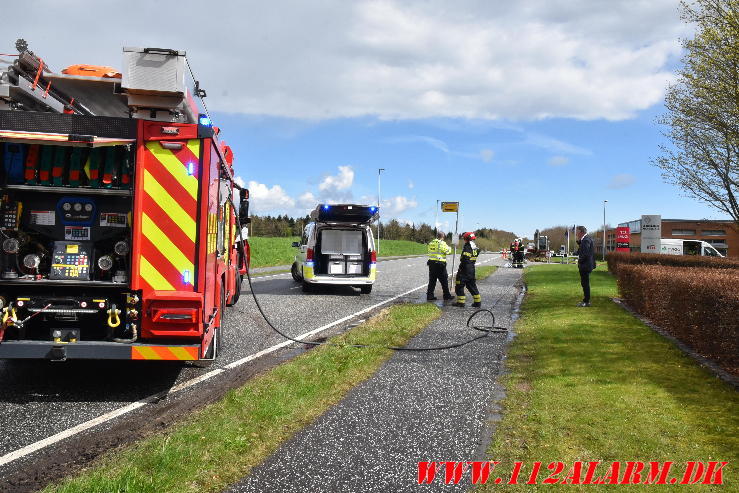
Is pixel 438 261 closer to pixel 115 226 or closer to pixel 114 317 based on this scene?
pixel 115 226

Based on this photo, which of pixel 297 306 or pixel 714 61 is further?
pixel 714 61

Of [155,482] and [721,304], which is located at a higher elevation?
[721,304]

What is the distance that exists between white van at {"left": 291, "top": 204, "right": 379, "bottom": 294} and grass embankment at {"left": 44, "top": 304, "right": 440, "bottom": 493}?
7.33 meters

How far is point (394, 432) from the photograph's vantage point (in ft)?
15.0

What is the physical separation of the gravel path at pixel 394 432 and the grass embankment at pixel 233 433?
0.15 metres

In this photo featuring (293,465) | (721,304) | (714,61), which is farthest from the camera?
(714,61)

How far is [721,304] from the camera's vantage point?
264 inches

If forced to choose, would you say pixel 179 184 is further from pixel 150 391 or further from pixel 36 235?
pixel 150 391

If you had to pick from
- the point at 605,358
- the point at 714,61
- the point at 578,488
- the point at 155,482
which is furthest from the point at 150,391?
the point at 714,61

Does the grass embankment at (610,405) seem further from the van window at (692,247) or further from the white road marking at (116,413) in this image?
the van window at (692,247)

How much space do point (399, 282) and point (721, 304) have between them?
1437 cm

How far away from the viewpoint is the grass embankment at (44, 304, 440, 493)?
3.48 meters

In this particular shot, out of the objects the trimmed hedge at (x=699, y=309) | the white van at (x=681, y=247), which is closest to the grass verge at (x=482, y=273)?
the trimmed hedge at (x=699, y=309)

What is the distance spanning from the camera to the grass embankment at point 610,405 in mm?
4184
